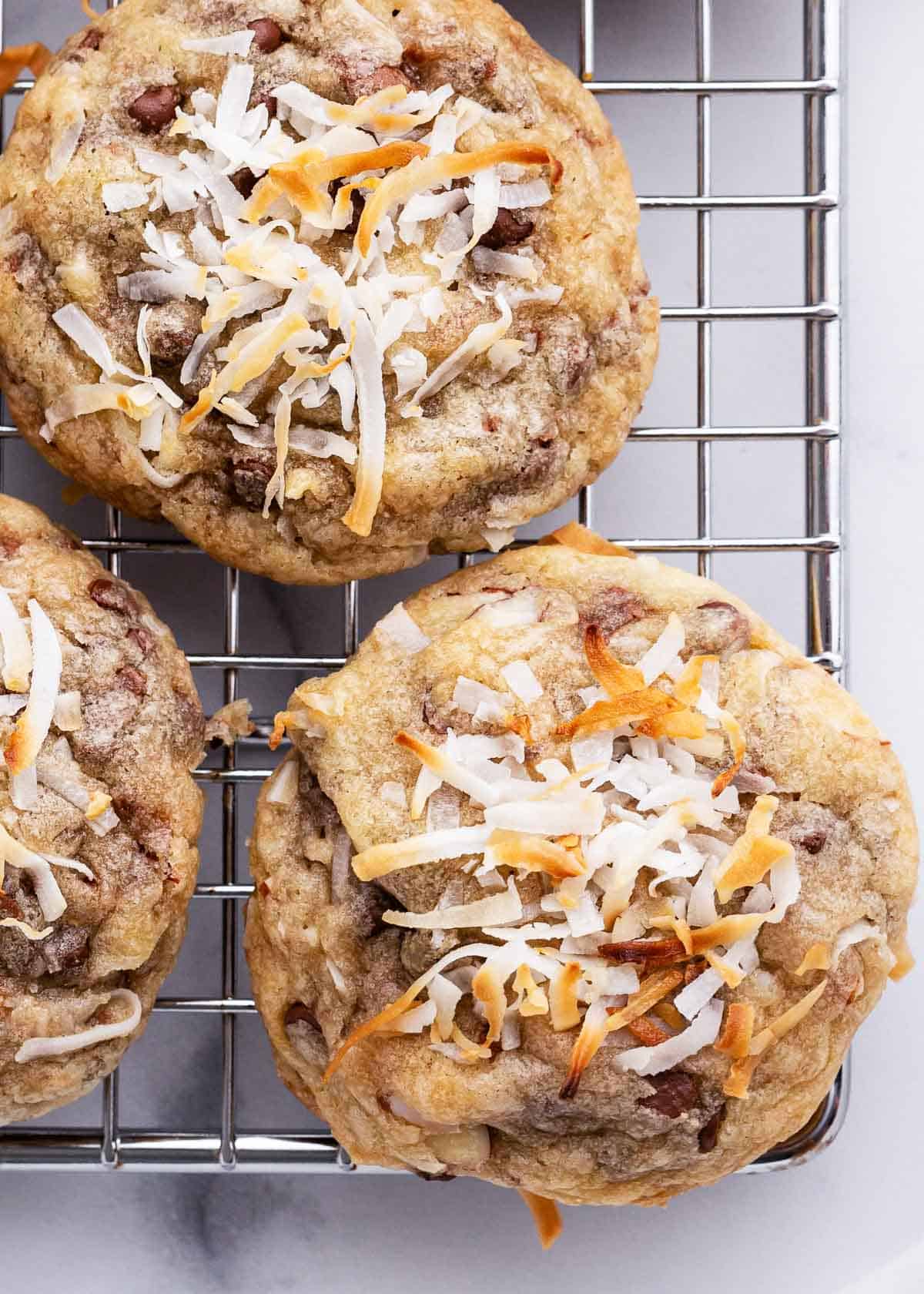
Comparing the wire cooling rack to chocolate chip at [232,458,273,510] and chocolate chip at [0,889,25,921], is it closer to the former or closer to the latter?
chocolate chip at [232,458,273,510]

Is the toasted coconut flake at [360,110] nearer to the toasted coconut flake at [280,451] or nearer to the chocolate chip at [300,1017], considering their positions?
the toasted coconut flake at [280,451]

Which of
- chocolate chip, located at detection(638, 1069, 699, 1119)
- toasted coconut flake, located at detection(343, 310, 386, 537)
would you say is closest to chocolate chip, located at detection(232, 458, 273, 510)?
toasted coconut flake, located at detection(343, 310, 386, 537)

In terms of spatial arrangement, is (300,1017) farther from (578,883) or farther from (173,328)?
(173,328)

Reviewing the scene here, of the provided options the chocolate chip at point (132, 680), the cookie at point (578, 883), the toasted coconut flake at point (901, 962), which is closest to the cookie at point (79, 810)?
the chocolate chip at point (132, 680)

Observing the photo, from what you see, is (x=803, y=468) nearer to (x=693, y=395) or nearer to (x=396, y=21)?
(x=693, y=395)

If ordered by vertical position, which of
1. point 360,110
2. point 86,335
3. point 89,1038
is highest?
point 360,110

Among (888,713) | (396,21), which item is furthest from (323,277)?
(888,713)

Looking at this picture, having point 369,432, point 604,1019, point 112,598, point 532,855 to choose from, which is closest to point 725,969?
point 604,1019
